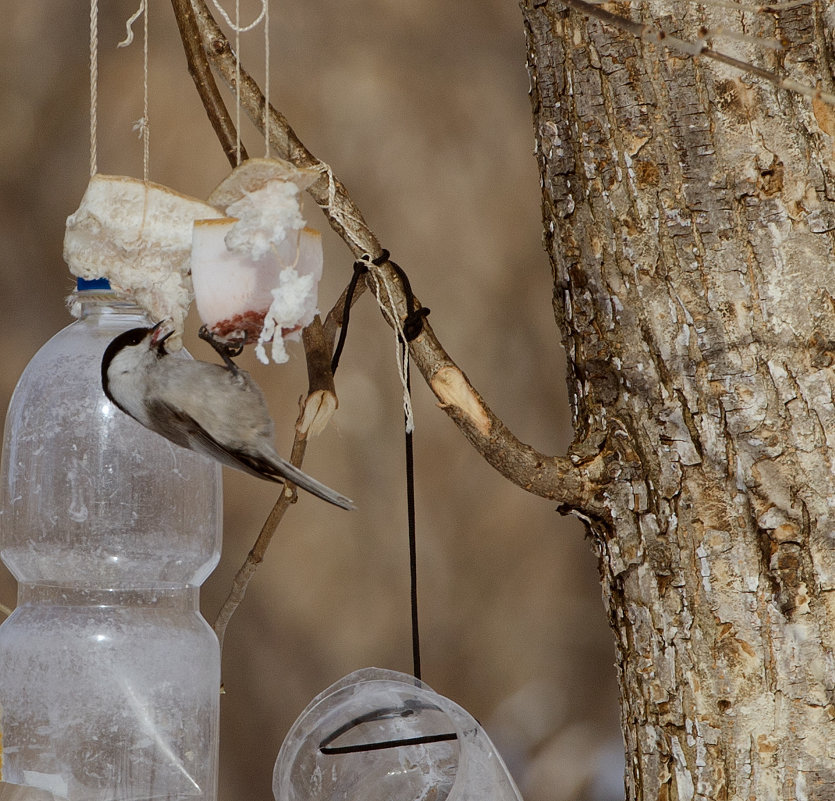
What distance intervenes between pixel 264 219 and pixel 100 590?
46 cm

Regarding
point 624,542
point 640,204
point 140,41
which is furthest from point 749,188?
point 140,41

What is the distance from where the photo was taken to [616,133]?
2.10 feet

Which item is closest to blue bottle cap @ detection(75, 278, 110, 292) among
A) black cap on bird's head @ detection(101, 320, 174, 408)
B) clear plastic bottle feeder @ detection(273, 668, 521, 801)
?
black cap on bird's head @ detection(101, 320, 174, 408)

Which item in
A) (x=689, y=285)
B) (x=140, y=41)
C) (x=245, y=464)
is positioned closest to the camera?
(x=245, y=464)

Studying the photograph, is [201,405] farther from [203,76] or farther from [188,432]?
[203,76]

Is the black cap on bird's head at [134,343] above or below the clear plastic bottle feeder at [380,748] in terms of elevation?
above

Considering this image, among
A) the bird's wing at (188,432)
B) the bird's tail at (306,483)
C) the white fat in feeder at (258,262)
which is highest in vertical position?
the white fat in feeder at (258,262)

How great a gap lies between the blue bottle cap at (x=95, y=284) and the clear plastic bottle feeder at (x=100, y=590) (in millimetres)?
107

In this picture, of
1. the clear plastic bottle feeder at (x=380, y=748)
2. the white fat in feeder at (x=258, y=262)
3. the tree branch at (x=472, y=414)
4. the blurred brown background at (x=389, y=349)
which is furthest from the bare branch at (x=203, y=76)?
the blurred brown background at (x=389, y=349)

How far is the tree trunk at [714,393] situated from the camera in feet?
1.97

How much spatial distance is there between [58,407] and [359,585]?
90 cm

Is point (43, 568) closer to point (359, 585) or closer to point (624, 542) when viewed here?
point (624, 542)

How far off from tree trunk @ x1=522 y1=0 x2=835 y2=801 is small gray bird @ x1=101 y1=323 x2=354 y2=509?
0.76ft

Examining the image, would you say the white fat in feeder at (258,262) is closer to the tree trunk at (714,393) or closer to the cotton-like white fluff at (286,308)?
the cotton-like white fluff at (286,308)
